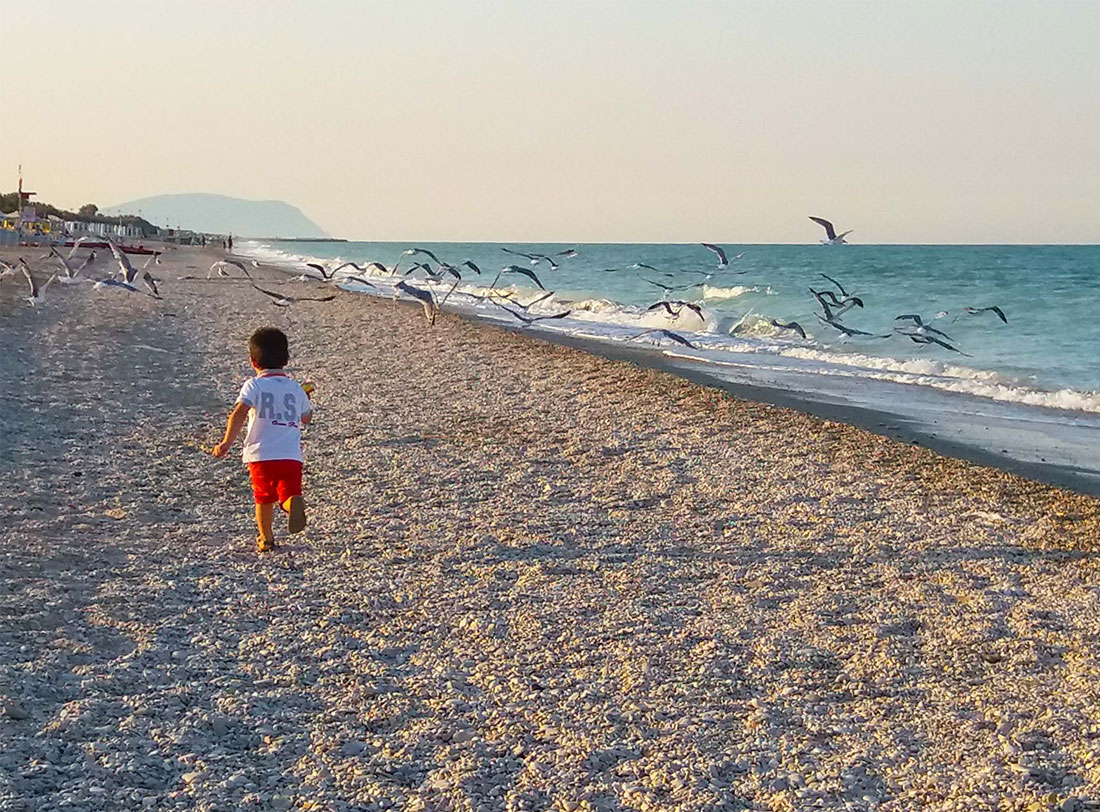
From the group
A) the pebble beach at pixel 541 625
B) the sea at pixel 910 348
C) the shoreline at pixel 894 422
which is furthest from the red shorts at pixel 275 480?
the sea at pixel 910 348

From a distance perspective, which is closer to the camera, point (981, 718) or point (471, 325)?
point (981, 718)

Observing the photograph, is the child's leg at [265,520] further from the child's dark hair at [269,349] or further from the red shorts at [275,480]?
the child's dark hair at [269,349]

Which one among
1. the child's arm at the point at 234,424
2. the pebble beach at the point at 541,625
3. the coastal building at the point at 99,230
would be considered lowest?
the pebble beach at the point at 541,625

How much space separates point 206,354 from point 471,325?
8.58m

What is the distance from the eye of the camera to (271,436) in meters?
6.55

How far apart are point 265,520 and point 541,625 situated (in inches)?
76.3

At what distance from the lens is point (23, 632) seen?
495cm

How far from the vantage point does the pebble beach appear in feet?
12.8

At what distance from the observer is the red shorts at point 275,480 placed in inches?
258

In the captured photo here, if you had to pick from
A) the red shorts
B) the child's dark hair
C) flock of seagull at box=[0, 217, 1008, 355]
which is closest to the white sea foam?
flock of seagull at box=[0, 217, 1008, 355]

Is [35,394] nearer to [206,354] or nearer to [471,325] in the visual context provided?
[206,354]

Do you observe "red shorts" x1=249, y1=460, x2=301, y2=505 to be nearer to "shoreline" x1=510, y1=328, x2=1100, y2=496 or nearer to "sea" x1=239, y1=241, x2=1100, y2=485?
"shoreline" x1=510, y1=328, x2=1100, y2=496

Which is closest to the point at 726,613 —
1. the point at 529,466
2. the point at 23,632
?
the point at 23,632

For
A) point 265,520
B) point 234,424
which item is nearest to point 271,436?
point 234,424
